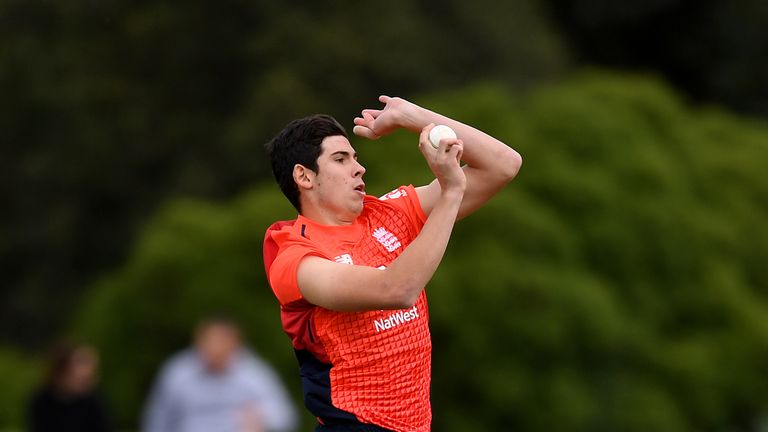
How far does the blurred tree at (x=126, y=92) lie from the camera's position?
49.0ft

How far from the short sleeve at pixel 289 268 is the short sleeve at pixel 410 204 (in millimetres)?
366

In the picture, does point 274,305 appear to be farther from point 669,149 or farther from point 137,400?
point 669,149

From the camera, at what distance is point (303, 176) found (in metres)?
4.06

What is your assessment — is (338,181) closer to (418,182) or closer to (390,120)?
(390,120)

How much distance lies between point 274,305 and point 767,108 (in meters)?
10.7

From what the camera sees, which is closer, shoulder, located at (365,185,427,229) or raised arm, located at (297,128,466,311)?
raised arm, located at (297,128,466,311)

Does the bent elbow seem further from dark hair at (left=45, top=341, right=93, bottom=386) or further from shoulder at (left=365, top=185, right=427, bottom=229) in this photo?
dark hair at (left=45, top=341, right=93, bottom=386)

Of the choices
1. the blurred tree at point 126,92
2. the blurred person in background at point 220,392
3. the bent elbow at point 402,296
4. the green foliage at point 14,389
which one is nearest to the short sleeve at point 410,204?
the bent elbow at point 402,296

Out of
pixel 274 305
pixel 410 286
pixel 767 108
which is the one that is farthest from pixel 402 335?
pixel 767 108

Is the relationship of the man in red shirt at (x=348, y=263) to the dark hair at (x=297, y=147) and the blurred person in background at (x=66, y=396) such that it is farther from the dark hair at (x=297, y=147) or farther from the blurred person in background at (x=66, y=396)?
the blurred person in background at (x=66, y=396)

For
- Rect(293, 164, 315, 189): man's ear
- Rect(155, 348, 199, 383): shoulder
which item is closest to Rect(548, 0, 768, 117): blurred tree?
Rect(155, 348, 199, 383): shoulder

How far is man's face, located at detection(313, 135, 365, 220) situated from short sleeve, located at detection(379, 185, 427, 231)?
0.51 feet

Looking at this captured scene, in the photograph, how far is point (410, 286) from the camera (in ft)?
12.1

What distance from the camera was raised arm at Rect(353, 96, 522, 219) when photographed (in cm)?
404
